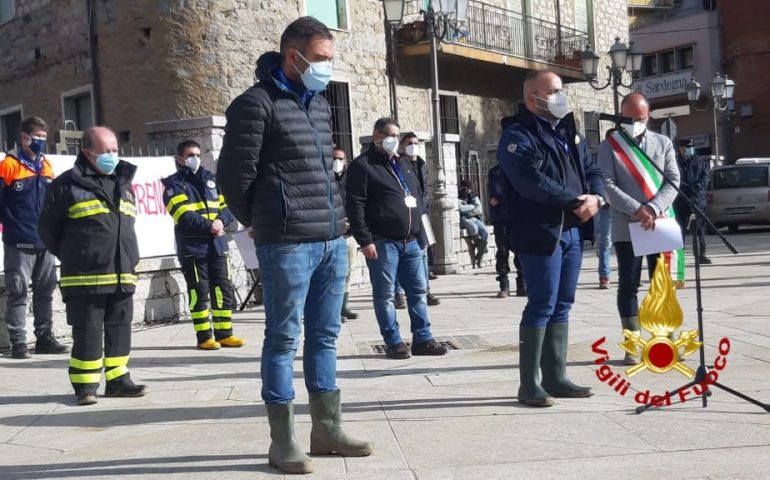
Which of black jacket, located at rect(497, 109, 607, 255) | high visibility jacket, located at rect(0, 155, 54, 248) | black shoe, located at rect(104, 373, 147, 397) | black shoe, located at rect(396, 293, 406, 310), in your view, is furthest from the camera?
black shoe, located at rect(396, 293, 406, 310)

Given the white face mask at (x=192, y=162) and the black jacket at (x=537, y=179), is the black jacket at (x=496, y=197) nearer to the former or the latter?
the white face mask at (x=192, y=162)

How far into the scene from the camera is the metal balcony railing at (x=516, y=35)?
2131 centimetres

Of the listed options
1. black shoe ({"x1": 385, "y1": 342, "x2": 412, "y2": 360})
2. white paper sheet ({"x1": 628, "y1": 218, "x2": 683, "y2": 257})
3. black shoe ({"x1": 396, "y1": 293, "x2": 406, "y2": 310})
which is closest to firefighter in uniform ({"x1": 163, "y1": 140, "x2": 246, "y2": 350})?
black shoe ({"x1": 385, "y1": 342, "x2": 412, "y2": 360})

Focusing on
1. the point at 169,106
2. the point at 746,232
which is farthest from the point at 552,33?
the point at 169,106

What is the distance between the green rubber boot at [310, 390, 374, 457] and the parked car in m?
19.8

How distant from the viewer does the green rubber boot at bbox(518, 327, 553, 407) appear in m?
5.57

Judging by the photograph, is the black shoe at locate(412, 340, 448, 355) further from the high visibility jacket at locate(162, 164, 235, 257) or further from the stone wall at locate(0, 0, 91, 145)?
the stone wall at locate(0, 0, 91, 145)

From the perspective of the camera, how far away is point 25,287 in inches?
348

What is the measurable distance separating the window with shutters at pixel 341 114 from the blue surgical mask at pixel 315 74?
530 inches

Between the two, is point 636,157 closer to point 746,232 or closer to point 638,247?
point 638,247

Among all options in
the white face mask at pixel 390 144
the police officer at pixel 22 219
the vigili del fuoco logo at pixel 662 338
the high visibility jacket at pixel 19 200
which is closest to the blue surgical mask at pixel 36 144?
the police officer at pixel 22 219

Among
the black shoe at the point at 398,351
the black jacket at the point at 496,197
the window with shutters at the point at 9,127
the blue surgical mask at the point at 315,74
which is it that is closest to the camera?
the blue surgical mask at the point at 315,74

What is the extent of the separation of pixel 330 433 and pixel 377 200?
134 inches

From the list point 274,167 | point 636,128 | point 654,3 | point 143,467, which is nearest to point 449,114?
point 636,128
